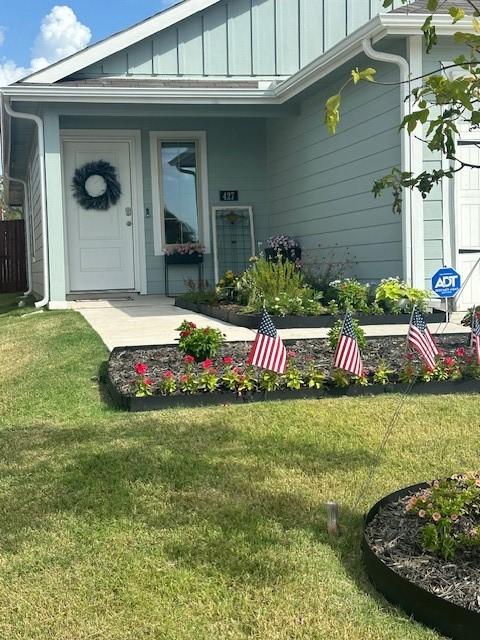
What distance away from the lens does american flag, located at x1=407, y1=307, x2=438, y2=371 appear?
423 cm

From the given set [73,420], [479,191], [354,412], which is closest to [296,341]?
[354,412]

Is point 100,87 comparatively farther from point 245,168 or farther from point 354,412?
point 354,412

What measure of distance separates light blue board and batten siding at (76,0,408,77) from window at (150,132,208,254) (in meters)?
1.14

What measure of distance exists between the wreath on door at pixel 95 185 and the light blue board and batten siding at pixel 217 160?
53 centimetres

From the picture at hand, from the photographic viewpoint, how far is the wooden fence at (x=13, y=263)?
19.3m

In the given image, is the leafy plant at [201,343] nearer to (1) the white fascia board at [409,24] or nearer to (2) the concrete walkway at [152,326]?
(2) the concrete walkway at [152,326]

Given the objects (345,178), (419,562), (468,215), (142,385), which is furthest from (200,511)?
(345,178)

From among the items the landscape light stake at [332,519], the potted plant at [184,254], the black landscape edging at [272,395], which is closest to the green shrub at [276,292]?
the black landscape edging at [272,395]

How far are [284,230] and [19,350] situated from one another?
5535 millimetres

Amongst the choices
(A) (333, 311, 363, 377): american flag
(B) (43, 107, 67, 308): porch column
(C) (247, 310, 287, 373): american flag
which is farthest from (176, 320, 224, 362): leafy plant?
(B) (43, 107, 67, 308): porch column

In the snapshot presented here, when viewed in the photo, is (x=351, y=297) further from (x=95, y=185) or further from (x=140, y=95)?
(x=95, y=185)

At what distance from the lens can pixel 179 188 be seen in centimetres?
1144

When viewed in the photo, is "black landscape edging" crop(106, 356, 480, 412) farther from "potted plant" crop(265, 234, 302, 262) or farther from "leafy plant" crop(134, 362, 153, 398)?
"potted plant" crop(265, 234, 302, 262)

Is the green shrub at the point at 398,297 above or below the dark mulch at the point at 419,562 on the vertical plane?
above
